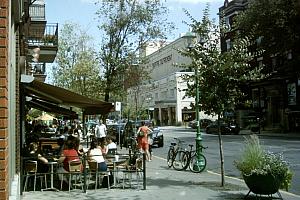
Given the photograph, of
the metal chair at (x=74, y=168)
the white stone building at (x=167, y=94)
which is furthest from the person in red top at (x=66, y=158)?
the white stone building at (x=167, y=94)

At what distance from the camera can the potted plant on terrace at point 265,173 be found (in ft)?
32.7

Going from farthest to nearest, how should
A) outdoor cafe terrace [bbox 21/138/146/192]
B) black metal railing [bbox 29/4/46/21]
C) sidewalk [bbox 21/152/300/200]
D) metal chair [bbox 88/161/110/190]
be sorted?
black metal railing [bbox 29/4/46/21] < metal chair [bbox 88/161/110/190] < outdoor cafe terrace [bbox 21/138/146/192] < sidewalk [bbox 21/152/300/200]

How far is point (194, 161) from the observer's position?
17.3m

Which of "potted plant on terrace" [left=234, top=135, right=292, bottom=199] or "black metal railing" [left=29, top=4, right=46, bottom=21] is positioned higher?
"black metal railing" [left=29, top=4, right=46, bottom=21]

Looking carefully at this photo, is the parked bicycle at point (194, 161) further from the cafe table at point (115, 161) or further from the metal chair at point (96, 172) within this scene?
the metal chair at point (96, 172)

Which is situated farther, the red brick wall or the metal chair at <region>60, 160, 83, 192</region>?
the metal chair at <region>60, 160, 83, 192</region>

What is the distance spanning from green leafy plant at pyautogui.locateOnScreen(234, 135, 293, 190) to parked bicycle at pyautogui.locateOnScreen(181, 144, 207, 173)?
19.9 ft

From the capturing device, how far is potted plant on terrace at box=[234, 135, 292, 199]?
9.96m

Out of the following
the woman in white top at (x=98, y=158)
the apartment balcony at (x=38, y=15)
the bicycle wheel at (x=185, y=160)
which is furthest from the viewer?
the apartment balcony at (x=38, y=15)

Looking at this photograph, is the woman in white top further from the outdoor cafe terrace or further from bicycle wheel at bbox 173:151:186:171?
bicycle wheel at bbox 173:151:186:171

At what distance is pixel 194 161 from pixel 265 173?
7.46 meters

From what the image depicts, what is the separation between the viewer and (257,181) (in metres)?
10.1

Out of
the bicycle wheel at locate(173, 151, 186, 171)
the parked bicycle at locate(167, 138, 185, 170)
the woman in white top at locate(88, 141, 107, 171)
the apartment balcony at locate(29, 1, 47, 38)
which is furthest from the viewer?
the apartment balcony at locate(29, 1, 47, 38)

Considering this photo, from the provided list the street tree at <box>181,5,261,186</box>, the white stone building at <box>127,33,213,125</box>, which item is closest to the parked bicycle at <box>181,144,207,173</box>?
the street tree at <box>181,5,261,186</box>
